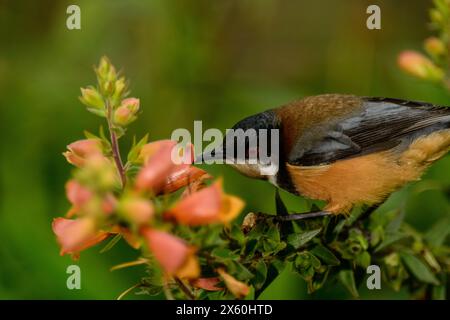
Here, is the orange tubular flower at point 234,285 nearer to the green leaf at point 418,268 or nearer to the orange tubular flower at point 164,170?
the orange tubular flower at point 164,170

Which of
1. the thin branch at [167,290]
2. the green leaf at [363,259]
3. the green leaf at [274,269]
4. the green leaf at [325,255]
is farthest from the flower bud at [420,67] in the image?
the thin branch at [167,290]

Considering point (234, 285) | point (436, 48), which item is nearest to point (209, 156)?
point (234, 285)

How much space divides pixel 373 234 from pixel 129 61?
216 cm

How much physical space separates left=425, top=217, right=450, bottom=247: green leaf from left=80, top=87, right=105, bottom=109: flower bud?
113 centimetres

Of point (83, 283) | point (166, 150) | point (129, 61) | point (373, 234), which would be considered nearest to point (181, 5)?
point (129, 61)

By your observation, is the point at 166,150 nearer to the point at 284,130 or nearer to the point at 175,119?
the point at 284,130

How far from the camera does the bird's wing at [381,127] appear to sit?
2205 mm

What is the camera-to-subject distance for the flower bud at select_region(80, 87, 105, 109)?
146cm

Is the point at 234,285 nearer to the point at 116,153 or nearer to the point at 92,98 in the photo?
the point at 116,153

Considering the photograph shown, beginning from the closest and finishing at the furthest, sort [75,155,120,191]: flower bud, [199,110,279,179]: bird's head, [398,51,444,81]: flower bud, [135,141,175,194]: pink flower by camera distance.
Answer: [75,155,120,191]: flower bud < [135,141,175,194]: pink flower < [199,110,279,179]: bird's head < [398,51,444,81]: flower bud

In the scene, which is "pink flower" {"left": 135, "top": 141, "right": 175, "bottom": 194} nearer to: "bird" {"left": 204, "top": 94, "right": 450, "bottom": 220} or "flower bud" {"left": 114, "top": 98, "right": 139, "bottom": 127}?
"flower bud" {"left": 114, "top": 98, "right": 139, "bottom": 127}

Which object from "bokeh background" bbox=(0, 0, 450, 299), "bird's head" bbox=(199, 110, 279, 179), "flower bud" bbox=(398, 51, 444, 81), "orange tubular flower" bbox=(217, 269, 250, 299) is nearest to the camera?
"orange tubular flower" bbox=(217, 269, 250, 299)

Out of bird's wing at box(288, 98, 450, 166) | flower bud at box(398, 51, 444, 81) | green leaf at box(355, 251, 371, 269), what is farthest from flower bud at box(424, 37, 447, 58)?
green leaf at box(355, 251, 371, 269)

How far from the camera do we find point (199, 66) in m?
3.13
